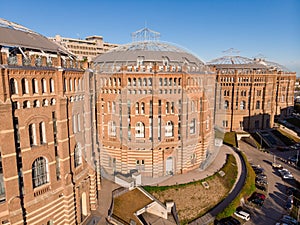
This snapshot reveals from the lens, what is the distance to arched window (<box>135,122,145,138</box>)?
40.7m

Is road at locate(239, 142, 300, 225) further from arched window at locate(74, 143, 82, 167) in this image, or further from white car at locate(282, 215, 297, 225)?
arched window at locate(74, 143, 82, 167)

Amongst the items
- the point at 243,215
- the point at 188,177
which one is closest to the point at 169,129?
the point at 188,177

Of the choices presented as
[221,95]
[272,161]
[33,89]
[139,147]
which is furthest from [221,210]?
[221,95]

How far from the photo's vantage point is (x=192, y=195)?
122ft

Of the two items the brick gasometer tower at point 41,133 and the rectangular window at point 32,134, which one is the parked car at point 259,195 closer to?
the brick gasometer tower at point 41,133

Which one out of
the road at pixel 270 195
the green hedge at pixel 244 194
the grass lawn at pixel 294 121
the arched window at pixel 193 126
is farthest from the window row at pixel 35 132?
the grass lawn at pixel 294 121

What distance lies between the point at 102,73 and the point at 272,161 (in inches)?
1707

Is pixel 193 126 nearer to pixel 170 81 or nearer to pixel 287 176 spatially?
pixel 170 81

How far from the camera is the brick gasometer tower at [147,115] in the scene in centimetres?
3922

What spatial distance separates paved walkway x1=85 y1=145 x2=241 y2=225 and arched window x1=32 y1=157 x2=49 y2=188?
29.1 feet

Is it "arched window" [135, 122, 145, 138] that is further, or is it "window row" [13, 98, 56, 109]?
"arched window" [135, 122, 145, 138]

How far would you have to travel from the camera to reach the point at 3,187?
21172 millimetres

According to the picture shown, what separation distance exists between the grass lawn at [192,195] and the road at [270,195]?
565 cm

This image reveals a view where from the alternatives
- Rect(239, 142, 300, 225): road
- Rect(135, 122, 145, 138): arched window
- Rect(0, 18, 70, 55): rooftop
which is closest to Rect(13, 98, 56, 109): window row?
Rect(0, 18, 70, 55): rooftop
